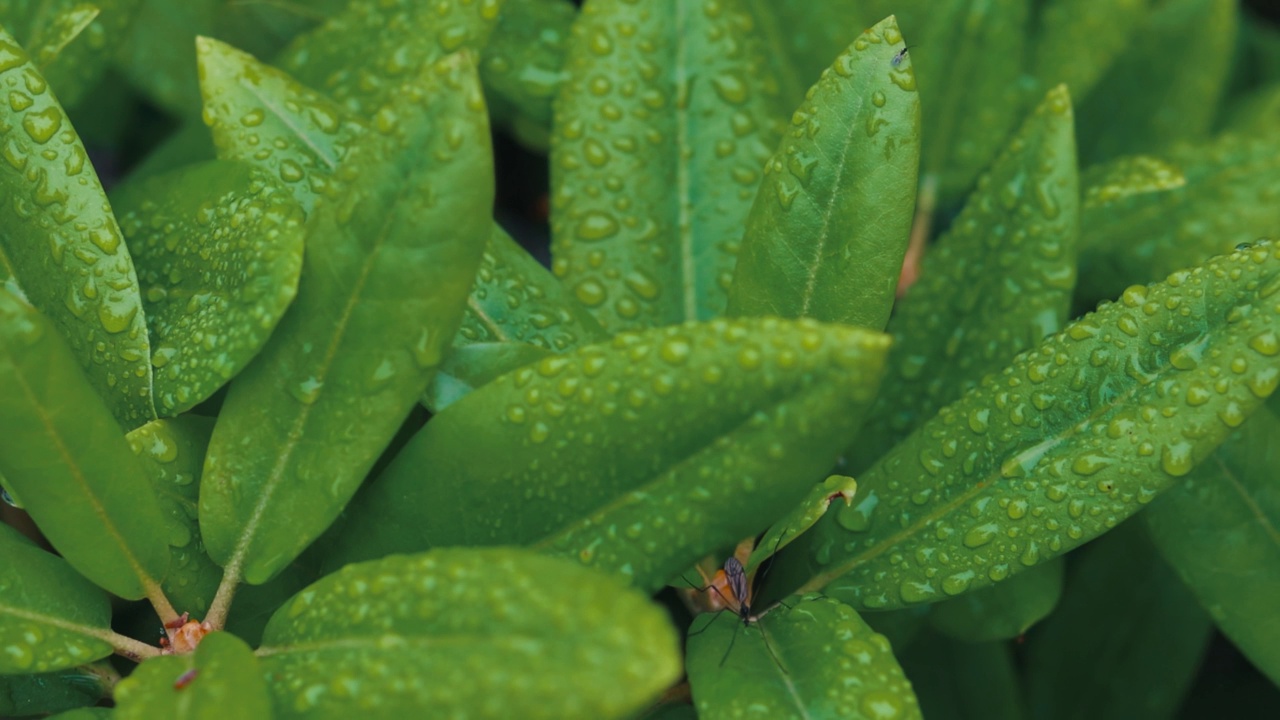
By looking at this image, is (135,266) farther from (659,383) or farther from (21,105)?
(659,383)

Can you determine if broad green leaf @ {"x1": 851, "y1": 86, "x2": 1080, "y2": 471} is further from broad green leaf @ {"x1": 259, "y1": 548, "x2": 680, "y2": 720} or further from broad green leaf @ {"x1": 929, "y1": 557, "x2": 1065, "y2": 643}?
broad green leaf @ {"x1": 259, "y1": 548, "x2": 680, "y2": 720}

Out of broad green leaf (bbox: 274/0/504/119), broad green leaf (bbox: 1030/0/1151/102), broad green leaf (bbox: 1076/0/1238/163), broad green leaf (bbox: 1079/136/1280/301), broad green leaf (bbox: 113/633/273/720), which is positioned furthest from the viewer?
broad green leaf (bbox: 1076/0/1238/163)

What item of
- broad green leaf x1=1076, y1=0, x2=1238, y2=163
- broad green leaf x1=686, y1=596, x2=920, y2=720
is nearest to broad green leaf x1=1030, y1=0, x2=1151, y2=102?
broad green leaf x1=1076, y1=0, x2=1238, y2=163

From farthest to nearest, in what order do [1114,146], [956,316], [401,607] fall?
[1114,146]
[956,316]
[401,607]

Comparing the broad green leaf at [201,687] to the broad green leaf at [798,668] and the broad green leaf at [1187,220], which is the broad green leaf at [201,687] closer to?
the broad green leaf at [798,668]

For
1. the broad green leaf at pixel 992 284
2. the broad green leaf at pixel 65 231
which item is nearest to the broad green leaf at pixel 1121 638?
the broad green leaf at pixel 992 284

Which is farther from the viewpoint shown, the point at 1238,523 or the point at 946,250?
the point at 946,250

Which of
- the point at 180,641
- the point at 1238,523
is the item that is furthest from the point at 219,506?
the point at 1238,523
